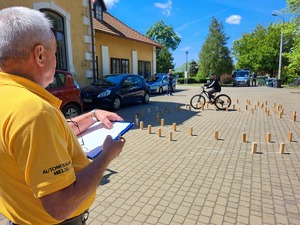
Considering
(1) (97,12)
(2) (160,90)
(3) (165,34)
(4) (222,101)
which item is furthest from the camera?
(3) (165,34)

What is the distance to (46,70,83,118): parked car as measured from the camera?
8.15 meters

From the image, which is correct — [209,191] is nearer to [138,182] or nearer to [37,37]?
[138,182]

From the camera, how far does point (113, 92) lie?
11383 mm

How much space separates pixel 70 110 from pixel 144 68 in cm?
1626

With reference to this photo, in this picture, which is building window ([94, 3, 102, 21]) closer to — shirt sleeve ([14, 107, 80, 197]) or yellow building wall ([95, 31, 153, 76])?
yellow building wall ([95, 31, 153, 76])

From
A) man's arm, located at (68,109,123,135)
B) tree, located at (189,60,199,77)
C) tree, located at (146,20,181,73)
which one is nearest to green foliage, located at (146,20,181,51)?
tree, located at (146,20,181,73)

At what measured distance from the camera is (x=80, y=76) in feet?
41.3

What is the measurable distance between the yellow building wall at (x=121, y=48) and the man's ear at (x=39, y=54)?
1684cm

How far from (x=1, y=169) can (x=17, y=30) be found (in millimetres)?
593

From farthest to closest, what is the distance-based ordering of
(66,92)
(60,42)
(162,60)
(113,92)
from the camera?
(162,60)
(60,42)
(113,92)
(66,92)

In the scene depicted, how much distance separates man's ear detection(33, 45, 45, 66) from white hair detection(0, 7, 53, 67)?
0.02 metres

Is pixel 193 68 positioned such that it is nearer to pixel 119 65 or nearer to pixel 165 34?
pixel 165 34

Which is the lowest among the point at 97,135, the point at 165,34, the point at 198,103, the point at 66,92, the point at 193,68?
the point at 198,103

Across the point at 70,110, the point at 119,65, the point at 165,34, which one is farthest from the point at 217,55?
the point at 70,110
